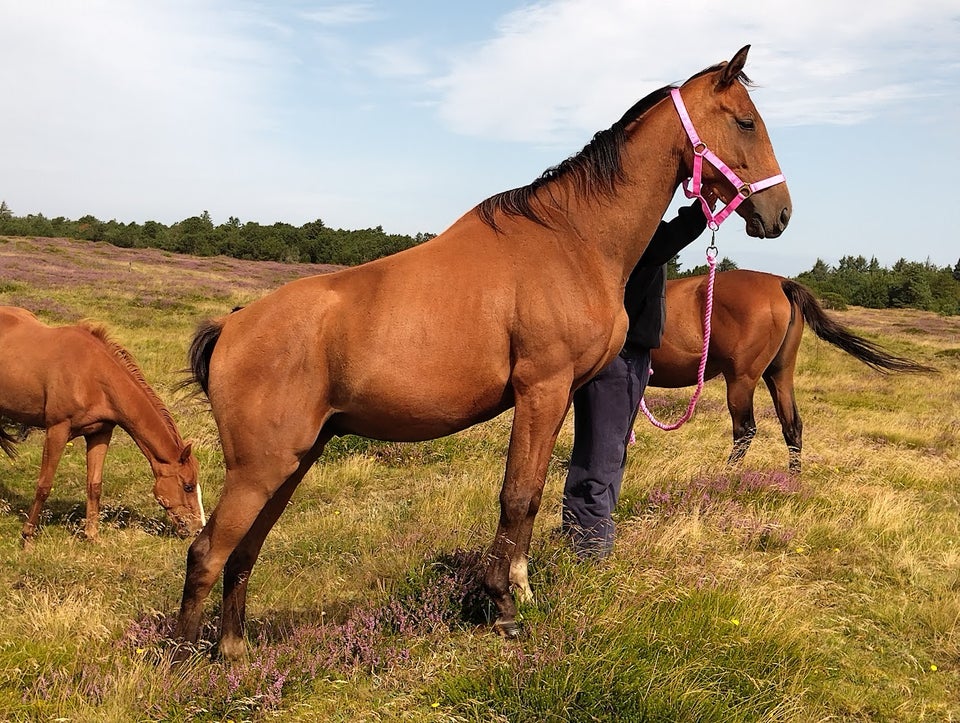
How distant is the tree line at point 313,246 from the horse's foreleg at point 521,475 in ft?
142

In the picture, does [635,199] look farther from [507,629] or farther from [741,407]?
[741,407]

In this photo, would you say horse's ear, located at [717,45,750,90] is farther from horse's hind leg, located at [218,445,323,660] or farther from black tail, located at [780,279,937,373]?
black tail, located at [780,279,937,373]

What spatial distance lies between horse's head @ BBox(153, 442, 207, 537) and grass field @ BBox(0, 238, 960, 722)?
0.62 feet

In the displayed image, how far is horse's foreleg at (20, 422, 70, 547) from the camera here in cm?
575

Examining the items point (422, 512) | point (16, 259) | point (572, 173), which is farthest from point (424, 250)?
point (16, 259)

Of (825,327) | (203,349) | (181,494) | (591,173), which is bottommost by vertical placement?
(181,494)

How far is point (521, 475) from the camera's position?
314 cm

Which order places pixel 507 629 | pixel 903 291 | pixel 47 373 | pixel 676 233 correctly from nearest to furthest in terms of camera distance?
pixel 507 629, pixel 676 233, pixel 47 373, pixel 903 291

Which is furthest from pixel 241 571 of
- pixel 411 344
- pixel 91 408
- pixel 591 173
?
pixel 91 408

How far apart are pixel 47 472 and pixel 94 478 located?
37cm

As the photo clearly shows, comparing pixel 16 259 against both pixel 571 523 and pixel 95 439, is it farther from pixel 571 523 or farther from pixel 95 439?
pixel 571 523

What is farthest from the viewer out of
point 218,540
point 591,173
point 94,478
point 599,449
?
point 94,478

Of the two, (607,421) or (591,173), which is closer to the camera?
(591,173)

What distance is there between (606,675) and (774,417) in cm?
948
